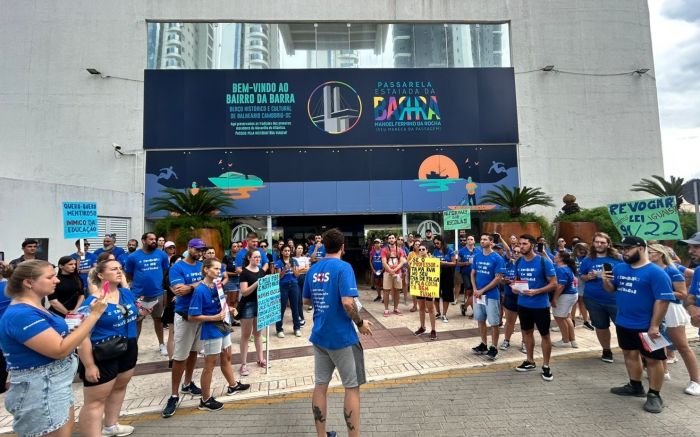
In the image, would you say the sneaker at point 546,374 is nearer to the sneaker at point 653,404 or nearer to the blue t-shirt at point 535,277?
the blue t-shirt at point 535,277

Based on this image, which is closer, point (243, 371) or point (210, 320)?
point (210, 320)

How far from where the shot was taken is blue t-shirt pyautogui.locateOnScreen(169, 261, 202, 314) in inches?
184

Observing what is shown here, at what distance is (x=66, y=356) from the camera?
267cm

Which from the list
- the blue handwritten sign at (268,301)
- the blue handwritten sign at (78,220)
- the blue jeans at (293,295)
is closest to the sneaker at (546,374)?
the blue handwritten sign at (268,301)

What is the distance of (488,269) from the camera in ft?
20.1

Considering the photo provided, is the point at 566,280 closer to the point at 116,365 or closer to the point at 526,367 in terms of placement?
the point at 526,367

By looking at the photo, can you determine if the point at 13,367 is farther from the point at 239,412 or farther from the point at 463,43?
the point at 463,43

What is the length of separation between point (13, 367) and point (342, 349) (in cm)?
243

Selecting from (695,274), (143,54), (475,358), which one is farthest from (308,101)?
(695,274)

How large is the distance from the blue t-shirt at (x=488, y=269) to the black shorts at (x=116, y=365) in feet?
16.4

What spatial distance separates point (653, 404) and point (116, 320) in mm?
5676

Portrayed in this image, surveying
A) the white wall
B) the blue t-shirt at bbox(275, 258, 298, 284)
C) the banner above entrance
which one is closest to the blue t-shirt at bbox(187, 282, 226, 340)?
the blue t-shirt at bbox(275, 258, 298, 284)

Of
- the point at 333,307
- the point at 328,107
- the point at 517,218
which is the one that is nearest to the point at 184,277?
the point at 333,307

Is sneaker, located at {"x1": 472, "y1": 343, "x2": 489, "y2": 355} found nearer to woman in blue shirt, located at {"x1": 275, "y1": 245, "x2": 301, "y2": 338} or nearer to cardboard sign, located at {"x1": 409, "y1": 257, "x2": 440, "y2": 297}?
cardboard sign, located at {"x1": 409, "y1": 257, "x2": 440, "y2": 297}
